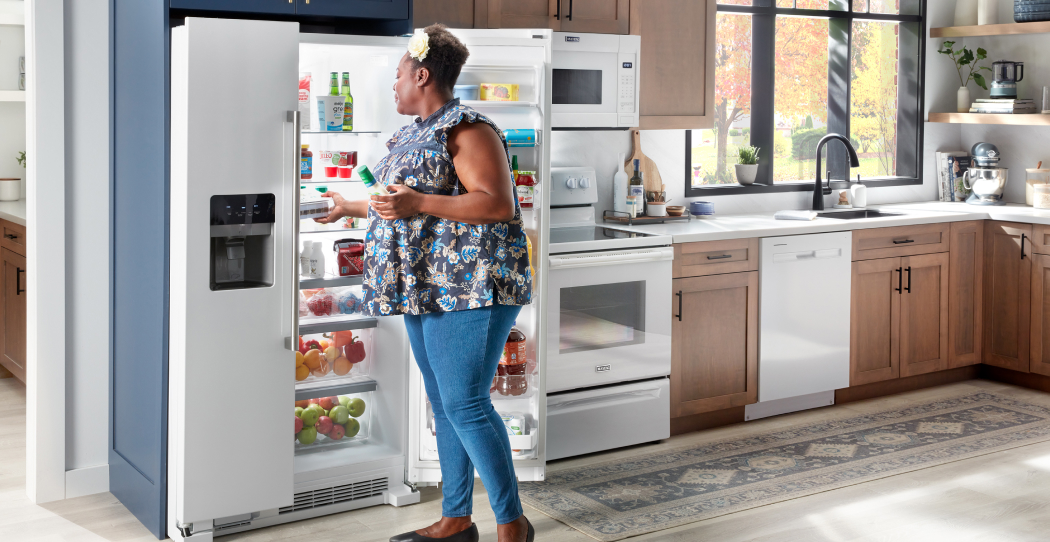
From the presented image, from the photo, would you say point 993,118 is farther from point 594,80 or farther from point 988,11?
point 594,80

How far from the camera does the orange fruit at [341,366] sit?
3230 millimetres

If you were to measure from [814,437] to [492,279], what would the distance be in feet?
6.77

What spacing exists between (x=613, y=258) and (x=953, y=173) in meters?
2.62

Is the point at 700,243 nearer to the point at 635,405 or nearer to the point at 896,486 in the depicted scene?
the point at 635,405

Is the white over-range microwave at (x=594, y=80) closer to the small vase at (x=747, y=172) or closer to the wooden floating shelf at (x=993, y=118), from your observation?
the small vase at (x=747, y=172)

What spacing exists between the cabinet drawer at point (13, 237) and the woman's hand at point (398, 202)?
2.57 metres

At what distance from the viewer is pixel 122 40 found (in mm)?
2930

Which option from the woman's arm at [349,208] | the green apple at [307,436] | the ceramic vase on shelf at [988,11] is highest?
the ceramic vase on shelf at [988,11]

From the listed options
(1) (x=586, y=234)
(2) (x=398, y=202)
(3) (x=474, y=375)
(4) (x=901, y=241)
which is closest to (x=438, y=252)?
(2) (x=398, y=202)

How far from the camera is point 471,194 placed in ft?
7.59

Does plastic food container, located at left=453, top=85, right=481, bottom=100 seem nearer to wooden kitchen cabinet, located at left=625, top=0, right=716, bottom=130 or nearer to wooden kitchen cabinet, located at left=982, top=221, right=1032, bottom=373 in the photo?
wooden kitchen cabinet, located at left=625, top=0, right=716, bottom=130

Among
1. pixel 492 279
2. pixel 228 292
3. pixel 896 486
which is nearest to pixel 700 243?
pixel 896 486

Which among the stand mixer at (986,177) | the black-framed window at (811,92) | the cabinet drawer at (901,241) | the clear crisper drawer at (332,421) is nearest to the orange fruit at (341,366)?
the clear crisper drawer at (332,421)

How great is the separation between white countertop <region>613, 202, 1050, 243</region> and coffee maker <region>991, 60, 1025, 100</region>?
561mm
